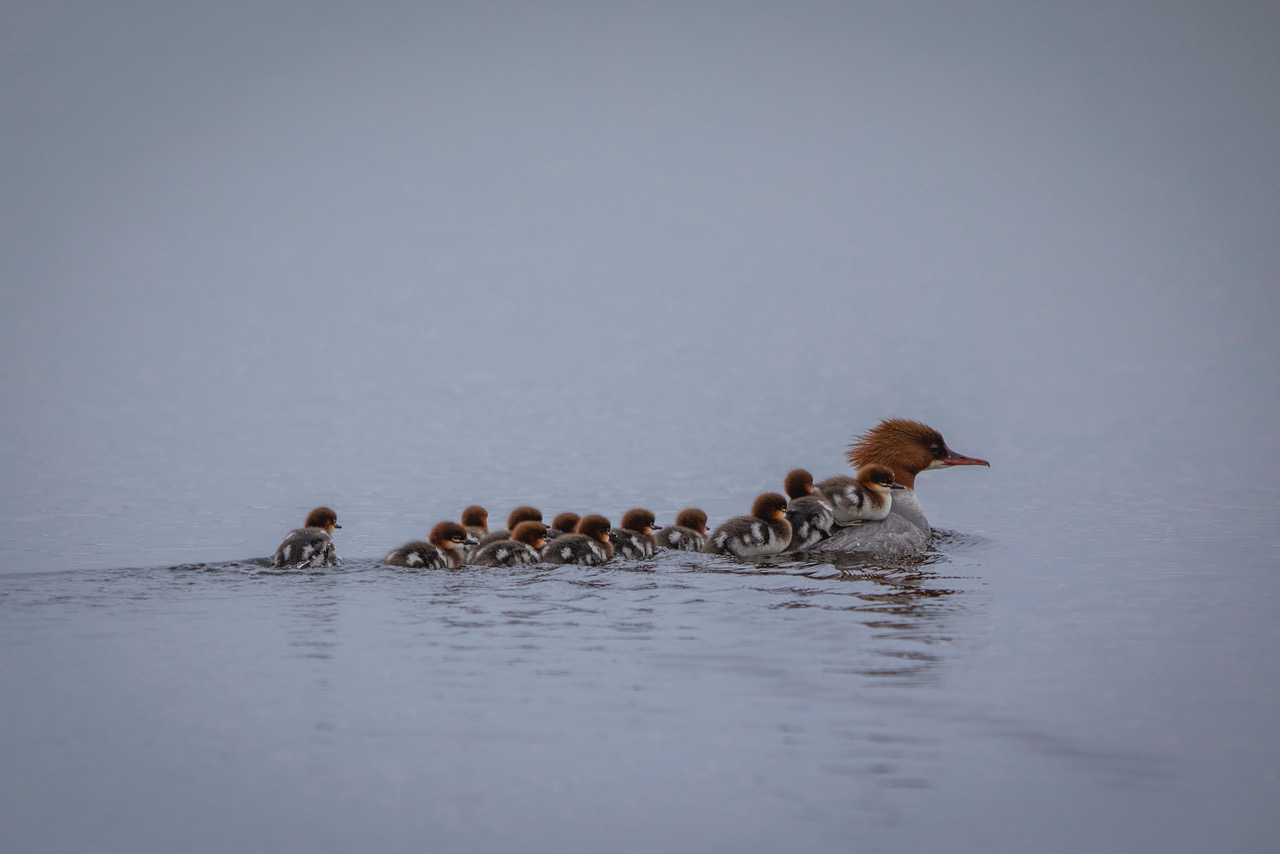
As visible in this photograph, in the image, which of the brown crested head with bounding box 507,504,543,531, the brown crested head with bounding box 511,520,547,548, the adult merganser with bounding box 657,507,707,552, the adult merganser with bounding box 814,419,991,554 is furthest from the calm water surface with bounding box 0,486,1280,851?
the brown crested head with bounding box 507,504,543,531

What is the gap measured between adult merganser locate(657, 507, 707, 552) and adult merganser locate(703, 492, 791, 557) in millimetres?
174

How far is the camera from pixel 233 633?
5.80 meters

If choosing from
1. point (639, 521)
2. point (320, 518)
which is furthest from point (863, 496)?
point (320, 518)

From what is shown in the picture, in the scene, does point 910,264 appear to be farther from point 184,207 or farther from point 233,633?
point 184,207

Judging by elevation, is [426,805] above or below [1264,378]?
below

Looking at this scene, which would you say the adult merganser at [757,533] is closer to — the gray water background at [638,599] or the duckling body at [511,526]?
the gray water background at [638,599]

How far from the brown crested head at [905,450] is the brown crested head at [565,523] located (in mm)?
2227

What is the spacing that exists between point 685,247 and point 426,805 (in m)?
65.8

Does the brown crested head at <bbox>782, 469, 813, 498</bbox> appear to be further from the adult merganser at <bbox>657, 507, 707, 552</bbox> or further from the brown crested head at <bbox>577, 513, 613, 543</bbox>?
the brown crested head at <bbox>577, 513, 613, 543</bbox>

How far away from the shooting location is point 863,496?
8.88 m

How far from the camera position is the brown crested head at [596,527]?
8008mm

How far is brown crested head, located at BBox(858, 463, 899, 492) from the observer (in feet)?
29.3

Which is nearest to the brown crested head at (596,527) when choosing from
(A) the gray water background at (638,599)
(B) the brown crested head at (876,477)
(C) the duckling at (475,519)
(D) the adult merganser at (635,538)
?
(D) the adult merganser at (635,538)

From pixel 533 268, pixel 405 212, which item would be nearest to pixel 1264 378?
pixel 533 268
